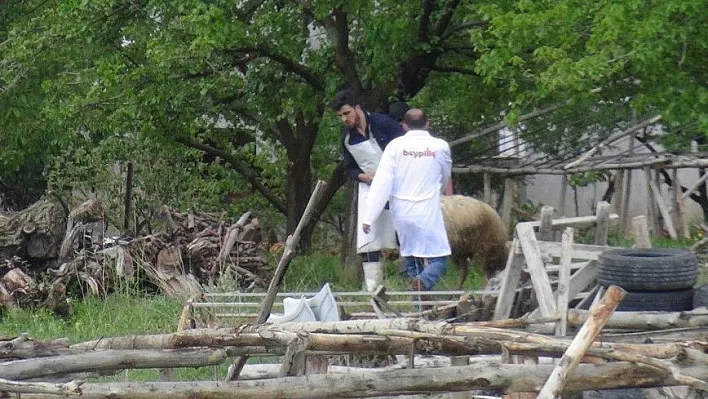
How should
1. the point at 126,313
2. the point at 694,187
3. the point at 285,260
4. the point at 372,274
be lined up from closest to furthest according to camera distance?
the point at 285,260 → the point at 372,274 → the point at 126,313 → the point at 694,187

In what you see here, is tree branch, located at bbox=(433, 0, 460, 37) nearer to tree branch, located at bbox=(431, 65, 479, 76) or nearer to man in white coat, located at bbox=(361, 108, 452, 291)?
tree branch, located at bbox=(431, 65, 479, 76)

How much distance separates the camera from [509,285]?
771cm

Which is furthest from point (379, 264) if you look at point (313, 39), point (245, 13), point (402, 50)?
point (313, 39)

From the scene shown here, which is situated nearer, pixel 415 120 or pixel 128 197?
pixel 415 120

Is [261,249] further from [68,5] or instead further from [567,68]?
[567,68]

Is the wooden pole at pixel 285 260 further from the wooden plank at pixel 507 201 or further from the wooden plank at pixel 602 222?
the wooden plank at pixel 507 201

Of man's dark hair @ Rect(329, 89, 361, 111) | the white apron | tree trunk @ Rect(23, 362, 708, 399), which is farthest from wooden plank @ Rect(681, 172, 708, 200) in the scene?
tree trunk @ Rect(23, 362, 708, 399)

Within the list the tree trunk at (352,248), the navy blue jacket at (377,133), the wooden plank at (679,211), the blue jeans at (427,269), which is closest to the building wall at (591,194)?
the wooden plank at (679,211)

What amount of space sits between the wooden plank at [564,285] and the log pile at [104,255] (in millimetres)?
4835

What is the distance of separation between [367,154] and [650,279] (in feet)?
11.0

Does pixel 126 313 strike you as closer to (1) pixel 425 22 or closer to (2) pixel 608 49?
(1) pixel 425 22

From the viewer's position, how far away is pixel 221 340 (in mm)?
5855

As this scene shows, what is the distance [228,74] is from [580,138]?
489cm

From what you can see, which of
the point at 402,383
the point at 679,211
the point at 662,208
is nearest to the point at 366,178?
the point at 402,383
